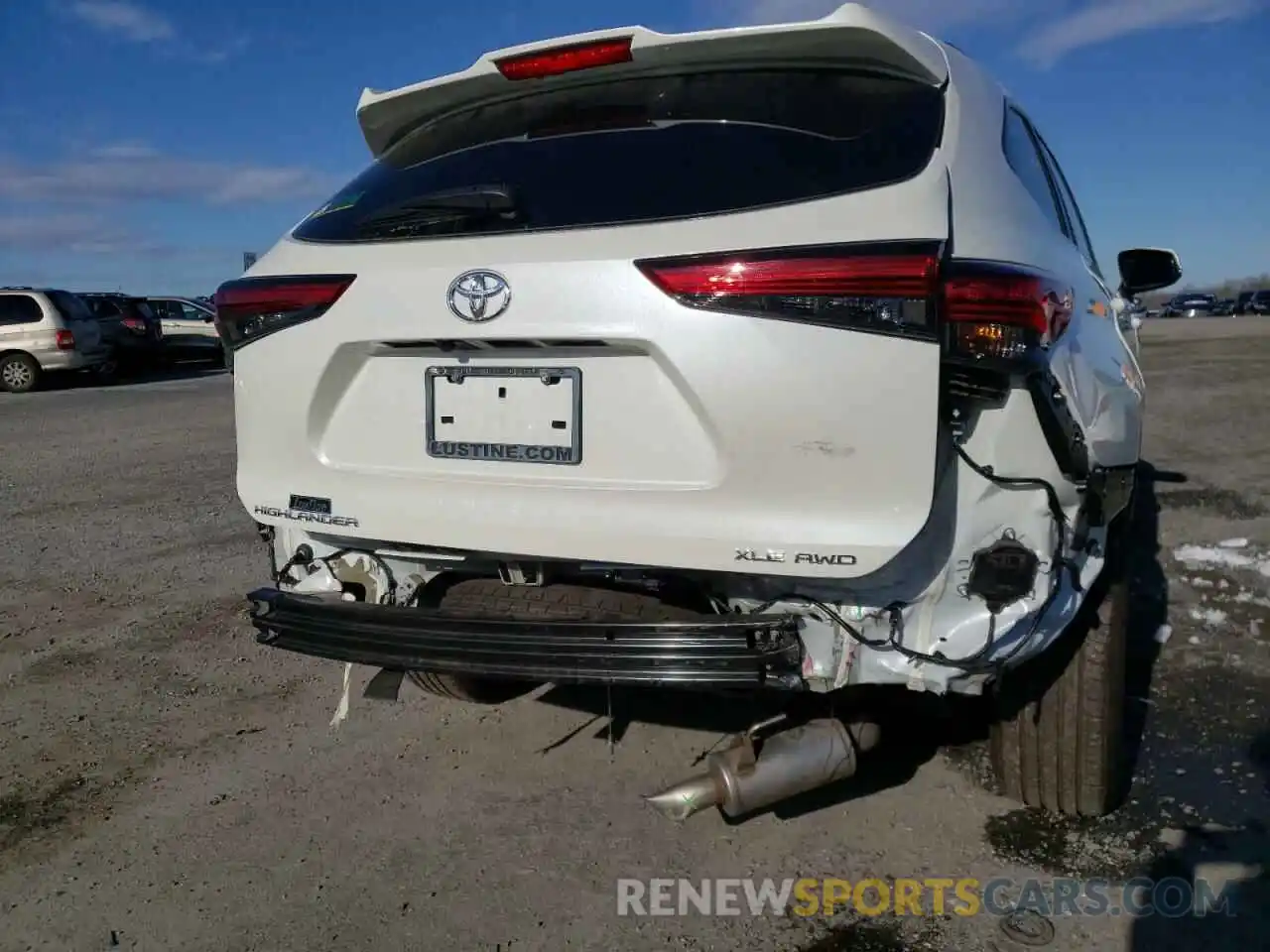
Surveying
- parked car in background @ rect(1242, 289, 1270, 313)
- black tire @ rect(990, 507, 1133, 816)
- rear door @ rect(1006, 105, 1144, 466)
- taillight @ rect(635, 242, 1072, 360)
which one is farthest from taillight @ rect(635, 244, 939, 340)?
parked car in background @ rect(1242, 289, 1270, 313)

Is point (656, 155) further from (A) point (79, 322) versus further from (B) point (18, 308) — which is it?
(B) point (18, 308)

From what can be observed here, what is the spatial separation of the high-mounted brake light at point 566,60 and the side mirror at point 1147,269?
3.16 meters

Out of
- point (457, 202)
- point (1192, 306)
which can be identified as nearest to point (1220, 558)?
point (457, 202)

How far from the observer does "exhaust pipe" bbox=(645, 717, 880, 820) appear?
96.5 inches

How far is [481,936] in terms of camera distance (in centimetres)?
247

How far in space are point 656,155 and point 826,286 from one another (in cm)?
62

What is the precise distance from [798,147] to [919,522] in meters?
0.87

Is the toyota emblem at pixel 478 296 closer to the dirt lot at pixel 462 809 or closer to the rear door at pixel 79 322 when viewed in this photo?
the dirt lot at pixel 462 809

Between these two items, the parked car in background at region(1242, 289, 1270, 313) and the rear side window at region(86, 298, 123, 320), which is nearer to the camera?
the rear side window at region(86, 298, 123, 320)

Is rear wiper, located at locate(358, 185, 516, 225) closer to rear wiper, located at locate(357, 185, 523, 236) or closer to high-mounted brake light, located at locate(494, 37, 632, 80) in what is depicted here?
rear wiper, located at locate(357, 185, 523, 236)

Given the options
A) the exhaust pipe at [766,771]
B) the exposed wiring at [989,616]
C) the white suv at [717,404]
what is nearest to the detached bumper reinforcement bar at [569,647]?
the white suv at [717,404]

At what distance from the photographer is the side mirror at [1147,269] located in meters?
4.75

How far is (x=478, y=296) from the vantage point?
2.40 meters

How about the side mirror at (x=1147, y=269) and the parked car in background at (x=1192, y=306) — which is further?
the parked car in background at (x=1192, y=306)
